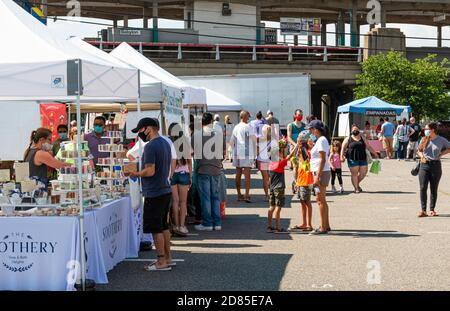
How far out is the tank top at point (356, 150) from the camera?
65.5 feet

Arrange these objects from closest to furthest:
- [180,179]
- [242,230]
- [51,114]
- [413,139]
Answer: [180,179]
[242,230]
[51,114]
[413,139]

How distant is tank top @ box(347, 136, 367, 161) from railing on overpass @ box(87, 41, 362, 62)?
27572 mm

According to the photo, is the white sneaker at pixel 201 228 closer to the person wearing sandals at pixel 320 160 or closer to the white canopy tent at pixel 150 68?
the person wearing sandals at pixel 320 160

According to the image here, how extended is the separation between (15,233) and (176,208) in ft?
14.3

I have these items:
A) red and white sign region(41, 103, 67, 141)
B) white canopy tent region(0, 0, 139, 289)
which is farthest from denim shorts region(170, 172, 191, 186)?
red and white sign region(41, 103, 67, 141)

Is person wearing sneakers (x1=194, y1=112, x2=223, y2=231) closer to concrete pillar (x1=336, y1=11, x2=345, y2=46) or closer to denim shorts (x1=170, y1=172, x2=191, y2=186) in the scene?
denim shorts (x1=170, y1=172, x2=191, y2=186)

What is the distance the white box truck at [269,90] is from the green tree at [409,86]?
17607 millimetres

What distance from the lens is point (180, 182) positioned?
12.6 metres

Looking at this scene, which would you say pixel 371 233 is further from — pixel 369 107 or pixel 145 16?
pixel 145 16

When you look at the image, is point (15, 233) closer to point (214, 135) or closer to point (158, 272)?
point (158, 272)

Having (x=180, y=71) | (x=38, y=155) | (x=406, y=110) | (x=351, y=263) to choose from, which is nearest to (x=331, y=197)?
(x=351, y=263)

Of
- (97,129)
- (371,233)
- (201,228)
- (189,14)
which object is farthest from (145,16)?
(371,233)

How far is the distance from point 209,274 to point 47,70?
306 cm

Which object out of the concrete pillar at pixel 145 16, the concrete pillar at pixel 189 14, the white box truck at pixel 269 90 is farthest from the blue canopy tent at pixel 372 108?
the concrete pillar at pixel 145 16
